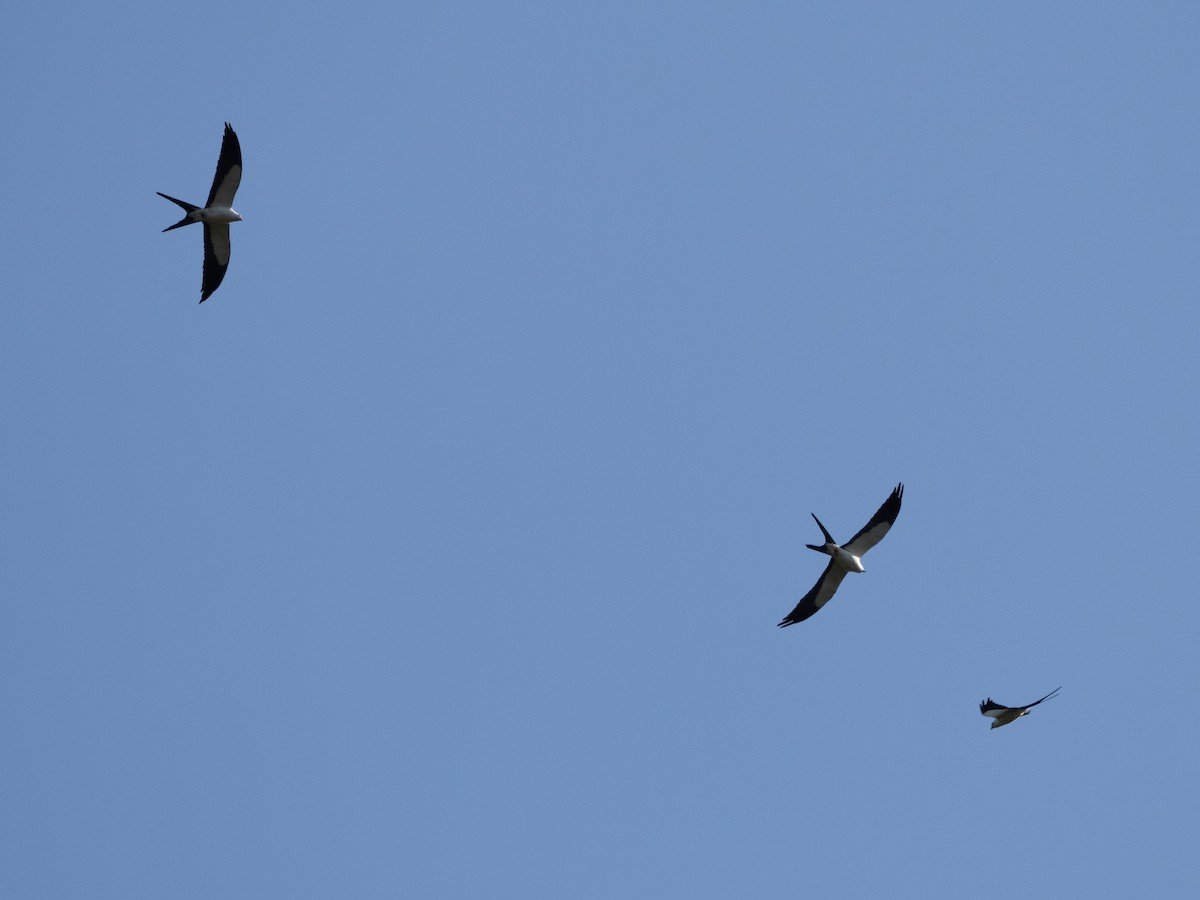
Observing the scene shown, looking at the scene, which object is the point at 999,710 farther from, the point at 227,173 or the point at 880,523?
the point at 227,173

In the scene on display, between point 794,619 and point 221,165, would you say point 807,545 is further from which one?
point 221,165

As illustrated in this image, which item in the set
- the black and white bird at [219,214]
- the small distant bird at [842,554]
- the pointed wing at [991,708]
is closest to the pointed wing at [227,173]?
the black and white bird at [219,214]

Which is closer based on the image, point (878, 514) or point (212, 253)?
point (878, 514)

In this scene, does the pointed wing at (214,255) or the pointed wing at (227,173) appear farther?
the pointed wing at (214,255)

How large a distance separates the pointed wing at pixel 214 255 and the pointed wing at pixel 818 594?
43.6 ft

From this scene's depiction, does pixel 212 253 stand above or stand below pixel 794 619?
above

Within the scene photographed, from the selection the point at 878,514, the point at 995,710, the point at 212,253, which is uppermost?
the point at 212,253

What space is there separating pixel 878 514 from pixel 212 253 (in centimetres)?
1423

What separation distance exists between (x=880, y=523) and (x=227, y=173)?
14.3 metres

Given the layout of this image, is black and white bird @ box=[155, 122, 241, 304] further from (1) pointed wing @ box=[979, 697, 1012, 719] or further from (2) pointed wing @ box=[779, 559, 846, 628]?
(1) pointed wing @ box=[979, 697, 1012, 719]

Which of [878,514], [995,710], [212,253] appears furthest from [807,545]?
[212,253]

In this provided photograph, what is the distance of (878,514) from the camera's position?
23266 millimetres

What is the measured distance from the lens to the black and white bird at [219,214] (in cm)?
2402

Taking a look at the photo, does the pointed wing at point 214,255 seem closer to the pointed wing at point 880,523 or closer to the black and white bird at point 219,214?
the black and white bird at point 219,214
